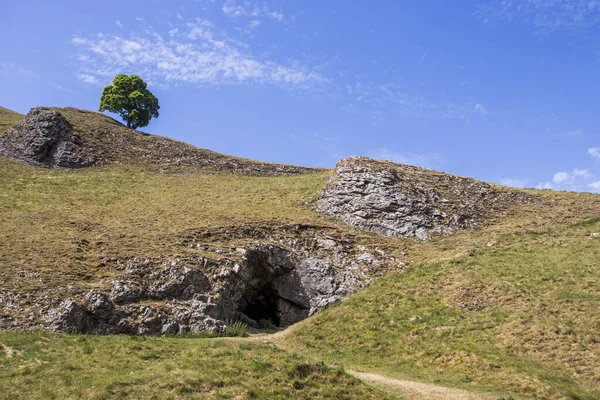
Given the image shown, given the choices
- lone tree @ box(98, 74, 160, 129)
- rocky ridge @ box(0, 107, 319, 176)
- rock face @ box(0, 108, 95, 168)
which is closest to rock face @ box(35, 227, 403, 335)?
rocky ridge @ box(0, 107, 319, 176)

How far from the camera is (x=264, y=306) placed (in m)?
34.0

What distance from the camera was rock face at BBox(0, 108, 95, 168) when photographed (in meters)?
53.1

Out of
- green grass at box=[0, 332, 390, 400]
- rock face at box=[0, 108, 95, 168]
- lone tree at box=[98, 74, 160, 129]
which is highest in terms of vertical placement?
lone tree at box=[98, 74, 160, 129]

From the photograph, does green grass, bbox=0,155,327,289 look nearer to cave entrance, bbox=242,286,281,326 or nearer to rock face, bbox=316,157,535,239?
rock face, bbox=316,157,535,239

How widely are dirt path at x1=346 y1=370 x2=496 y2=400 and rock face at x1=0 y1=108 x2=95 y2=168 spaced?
4777 centimetres

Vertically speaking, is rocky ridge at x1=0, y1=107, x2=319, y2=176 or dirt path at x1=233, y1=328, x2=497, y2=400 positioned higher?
rocky ridge at x1=0, y1=107, x2=319, y2=176

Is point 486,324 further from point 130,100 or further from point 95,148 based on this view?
point 130,100

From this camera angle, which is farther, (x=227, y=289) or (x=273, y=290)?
(x=273, y=290)

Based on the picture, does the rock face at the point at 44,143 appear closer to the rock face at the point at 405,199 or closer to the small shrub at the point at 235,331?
the rock face at the point at 405,199

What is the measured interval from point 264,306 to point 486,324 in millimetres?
16153

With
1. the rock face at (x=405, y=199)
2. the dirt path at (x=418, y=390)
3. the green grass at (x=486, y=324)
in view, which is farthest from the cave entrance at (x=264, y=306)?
the dirt path at (x=418, y=390)

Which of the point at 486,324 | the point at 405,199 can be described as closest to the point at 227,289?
the point at 486,324

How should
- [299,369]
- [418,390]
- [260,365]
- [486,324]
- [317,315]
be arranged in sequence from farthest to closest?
[317,315] → [486,324] → [418,390] → [260,365] → [299,369]

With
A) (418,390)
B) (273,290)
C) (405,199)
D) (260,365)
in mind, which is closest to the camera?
(260,365)
